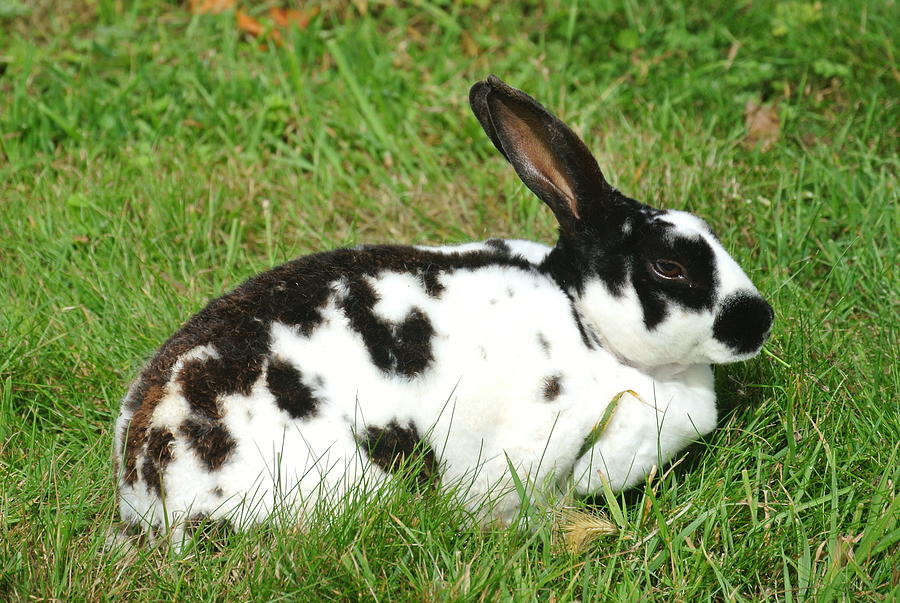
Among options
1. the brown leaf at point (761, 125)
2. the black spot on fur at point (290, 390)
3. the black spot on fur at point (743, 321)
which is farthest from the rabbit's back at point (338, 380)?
the brown leaf at point (761, 125)

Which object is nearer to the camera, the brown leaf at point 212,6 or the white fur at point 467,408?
the white fur at point 467,408

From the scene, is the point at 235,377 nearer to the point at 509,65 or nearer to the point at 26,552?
the point at 26,552

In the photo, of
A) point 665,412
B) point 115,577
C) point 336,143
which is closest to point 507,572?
point 665,412

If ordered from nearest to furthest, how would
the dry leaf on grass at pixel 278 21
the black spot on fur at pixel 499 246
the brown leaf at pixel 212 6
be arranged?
the black spot on fur at pixel 499 246, the dry leaf on grass at pixel 278 21, the brown leaf at pixel 212 6

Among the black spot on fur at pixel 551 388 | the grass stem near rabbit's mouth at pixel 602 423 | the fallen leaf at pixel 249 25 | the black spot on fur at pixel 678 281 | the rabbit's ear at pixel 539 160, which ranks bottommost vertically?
the grass stem near rabbit's mouth at pixel 602 423

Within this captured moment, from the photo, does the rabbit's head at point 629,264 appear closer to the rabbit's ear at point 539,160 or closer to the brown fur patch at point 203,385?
the rabbit's ear at point 539,160

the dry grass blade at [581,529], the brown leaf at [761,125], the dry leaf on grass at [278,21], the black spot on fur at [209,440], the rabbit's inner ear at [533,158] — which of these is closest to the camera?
the black spot on fur at [209,440]

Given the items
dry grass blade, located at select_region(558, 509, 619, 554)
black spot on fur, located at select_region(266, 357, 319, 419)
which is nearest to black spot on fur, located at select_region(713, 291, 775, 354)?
dry grass blade, located at select_region(558, 509, 619, 554)

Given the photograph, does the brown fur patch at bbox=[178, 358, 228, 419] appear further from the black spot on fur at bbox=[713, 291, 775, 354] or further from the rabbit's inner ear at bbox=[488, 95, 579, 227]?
the black spot on fur at bbox=[713, 291, 775, 354]
